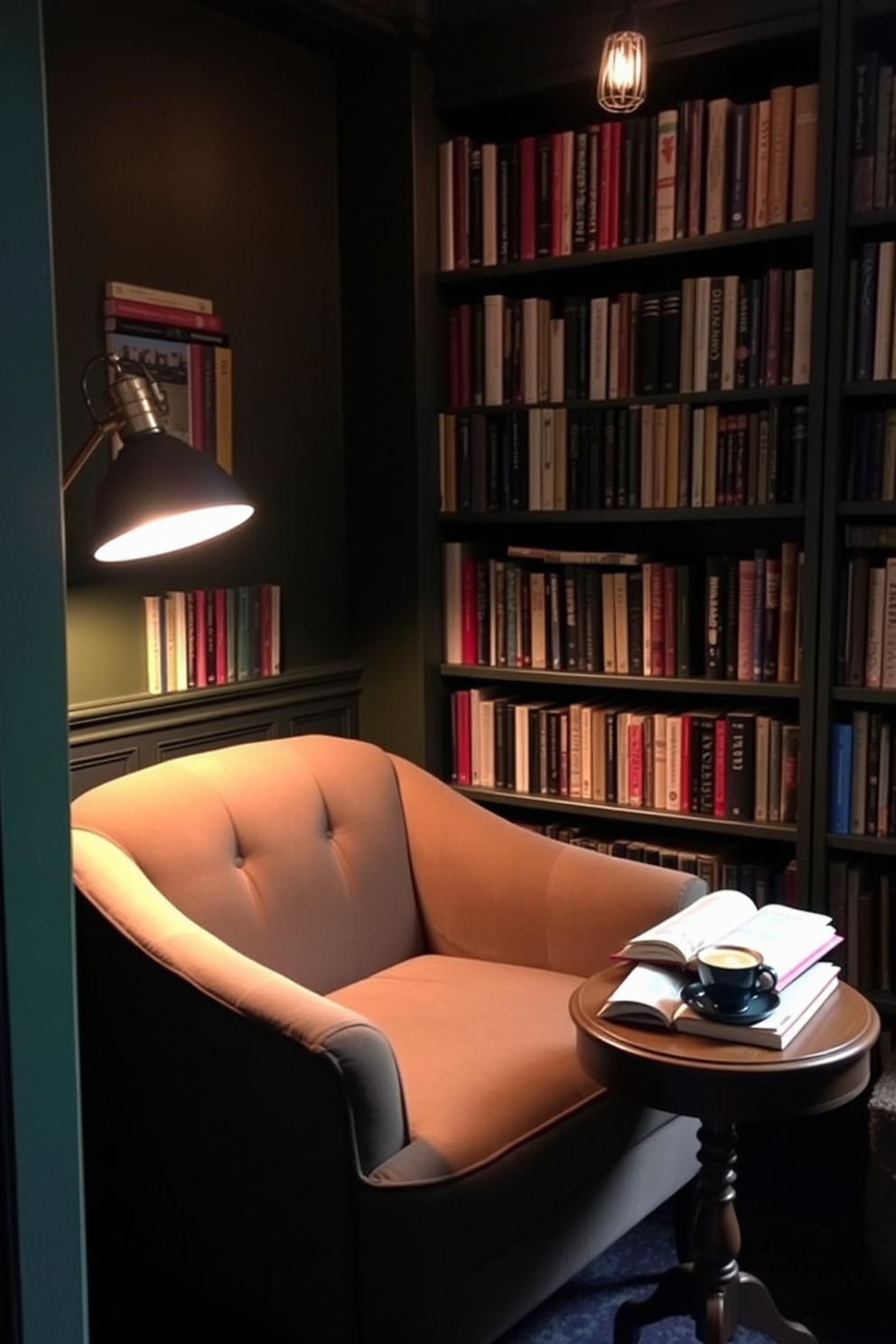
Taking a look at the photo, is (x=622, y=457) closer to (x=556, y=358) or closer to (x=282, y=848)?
(x=556, y=358)

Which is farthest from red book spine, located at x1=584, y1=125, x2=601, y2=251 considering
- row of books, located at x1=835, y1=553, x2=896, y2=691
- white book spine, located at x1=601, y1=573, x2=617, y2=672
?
row of books, located at x1=835, y1=553, x2=896, y2=691

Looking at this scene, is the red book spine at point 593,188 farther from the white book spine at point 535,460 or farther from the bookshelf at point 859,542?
the bookshelf at point 859,542

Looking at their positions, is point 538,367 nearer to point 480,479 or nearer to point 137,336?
point 480,479

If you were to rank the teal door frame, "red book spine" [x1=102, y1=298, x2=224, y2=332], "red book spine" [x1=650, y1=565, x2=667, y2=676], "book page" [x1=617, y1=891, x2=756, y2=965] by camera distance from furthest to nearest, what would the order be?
1. "red book spine" [x1=650, y1=565, x2=667, y2=676]
2. "red book spine" [x1=102, y1=298, x2=224, y2=332]
3. "book page" [x1=617, y1=891, x2=756, y2=965]
4. the teal door frame

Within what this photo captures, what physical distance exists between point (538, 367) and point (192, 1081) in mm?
1621

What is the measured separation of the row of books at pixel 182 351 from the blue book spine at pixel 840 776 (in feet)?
4.31

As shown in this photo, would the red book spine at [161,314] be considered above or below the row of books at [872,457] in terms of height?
above

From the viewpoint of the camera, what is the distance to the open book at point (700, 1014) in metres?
1.62

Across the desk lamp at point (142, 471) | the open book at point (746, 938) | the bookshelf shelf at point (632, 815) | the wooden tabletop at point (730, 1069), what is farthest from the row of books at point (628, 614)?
the desk lamp at point (142, 471)

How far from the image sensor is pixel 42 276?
1062 mm

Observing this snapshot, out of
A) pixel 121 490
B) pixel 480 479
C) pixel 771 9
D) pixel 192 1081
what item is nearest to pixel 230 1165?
pixel 192 1081

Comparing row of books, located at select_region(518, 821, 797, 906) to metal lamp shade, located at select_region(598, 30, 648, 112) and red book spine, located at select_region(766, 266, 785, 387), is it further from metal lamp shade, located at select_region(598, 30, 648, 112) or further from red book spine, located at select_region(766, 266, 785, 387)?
metal lamp shade, located at select_region(598, 30, 648, 112)

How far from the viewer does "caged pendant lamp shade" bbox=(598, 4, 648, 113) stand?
203 centimetres

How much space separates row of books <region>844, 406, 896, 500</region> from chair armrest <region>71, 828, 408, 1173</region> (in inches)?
54.5
